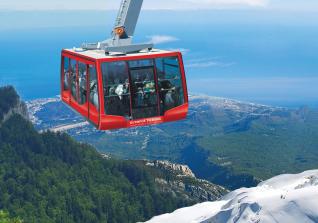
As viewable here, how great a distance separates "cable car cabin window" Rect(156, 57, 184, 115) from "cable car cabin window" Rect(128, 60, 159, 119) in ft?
1.23

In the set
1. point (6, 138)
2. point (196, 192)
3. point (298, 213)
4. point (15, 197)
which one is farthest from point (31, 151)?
point (298, 213)

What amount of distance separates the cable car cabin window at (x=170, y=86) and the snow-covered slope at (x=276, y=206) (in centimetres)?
2564

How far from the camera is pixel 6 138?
489 ft

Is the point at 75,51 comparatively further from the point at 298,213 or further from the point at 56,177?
the point at 56,177

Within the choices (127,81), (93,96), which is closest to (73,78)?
(93,96)

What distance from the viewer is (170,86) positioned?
862 inches

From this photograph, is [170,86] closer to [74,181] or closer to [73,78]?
[73,78]

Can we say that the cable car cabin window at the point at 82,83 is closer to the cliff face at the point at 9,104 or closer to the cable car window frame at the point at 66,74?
the cable car window frame at the point at 66,74

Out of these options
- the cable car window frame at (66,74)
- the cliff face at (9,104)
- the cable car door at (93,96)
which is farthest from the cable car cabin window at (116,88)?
the cliff face at (9,104)

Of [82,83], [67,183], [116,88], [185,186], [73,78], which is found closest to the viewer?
[116,88]

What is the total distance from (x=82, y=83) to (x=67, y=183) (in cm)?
12308

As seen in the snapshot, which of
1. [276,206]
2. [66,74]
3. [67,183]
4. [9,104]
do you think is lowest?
[67,183]

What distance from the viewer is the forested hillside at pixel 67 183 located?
427ft

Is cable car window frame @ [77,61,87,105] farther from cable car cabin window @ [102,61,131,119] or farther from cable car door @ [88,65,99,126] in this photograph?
cable car cabin window @ [102,61,131,119]
